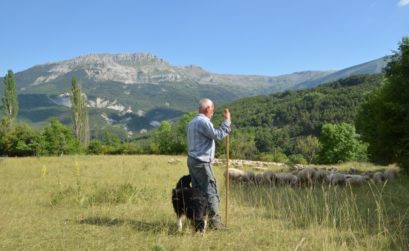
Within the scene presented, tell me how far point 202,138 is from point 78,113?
58.7 metres

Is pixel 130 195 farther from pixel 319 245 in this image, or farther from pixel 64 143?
pixel 64 143

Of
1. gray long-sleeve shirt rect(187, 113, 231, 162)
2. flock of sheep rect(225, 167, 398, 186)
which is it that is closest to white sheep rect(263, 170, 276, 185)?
flock of sheep rect(225, 167, 398, 186)

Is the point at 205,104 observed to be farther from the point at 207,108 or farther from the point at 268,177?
the point at 268,177

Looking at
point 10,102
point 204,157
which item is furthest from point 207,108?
point 10,102

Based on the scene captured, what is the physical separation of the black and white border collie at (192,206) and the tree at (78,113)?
58426 millimetres

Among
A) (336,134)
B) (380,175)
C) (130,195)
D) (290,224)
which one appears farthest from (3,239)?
(336,134)

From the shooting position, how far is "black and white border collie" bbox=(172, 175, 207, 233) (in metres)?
6.66

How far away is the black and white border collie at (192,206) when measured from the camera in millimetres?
6660

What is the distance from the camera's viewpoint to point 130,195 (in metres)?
10.2

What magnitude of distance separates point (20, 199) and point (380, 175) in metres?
11.3

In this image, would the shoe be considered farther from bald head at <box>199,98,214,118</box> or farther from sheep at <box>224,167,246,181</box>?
sheep at <box>224,167,246,181</box>

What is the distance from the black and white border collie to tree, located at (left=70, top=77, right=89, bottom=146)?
192ft

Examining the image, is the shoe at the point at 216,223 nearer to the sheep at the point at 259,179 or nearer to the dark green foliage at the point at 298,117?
the sheep at the point at 259,179

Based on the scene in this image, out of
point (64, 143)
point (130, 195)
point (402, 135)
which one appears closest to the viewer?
point (130, 195)
